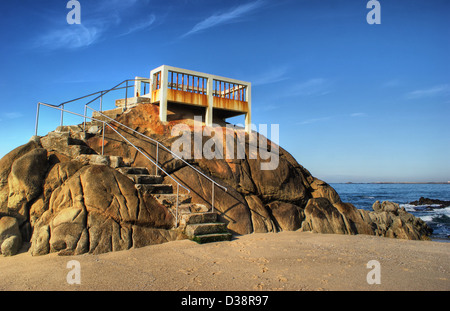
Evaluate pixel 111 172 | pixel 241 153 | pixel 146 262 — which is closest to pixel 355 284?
pixel 146 262

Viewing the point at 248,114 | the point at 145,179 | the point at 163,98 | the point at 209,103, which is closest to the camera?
the point at 145,179

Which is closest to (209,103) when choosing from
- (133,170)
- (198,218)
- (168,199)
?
(133,170)

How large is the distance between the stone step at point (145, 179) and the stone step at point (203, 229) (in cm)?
203

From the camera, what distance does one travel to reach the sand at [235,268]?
463 cm

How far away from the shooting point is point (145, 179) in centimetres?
844

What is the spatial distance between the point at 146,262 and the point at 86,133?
22.1 ft

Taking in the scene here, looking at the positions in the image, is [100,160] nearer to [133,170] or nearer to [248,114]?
[133,170]

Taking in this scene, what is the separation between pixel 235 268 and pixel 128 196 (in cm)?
357

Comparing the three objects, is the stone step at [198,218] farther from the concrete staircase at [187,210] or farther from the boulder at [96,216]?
the boulder at [96,216]

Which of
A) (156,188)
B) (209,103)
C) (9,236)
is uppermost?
(209,103)

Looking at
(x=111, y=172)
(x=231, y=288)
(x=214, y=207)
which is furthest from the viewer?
(x=214, y=207)

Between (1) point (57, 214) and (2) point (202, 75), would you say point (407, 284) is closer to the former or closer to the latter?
(1) point (57, 214)

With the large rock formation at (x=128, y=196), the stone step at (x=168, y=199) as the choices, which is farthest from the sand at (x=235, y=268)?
the stone step at (x=168, y=199)

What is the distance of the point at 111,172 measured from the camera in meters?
7.90
